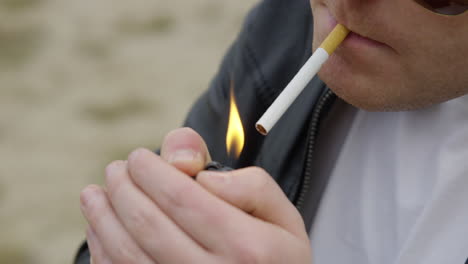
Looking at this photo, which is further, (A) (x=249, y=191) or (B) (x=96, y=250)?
(B) (x=96, y=250)

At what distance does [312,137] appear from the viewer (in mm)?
1343

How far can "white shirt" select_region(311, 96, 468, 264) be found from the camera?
1167 millimetres

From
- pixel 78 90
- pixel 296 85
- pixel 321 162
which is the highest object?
pixel 296 85

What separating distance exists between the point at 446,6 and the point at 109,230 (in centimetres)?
56

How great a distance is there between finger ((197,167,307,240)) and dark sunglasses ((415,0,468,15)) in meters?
0.38

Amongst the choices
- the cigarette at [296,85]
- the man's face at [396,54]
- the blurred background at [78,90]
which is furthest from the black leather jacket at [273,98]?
the blurred background at [78,90]

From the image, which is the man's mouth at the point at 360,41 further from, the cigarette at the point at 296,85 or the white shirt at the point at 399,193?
the white shirt at the point at 399,193

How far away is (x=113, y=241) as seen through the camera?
0.86 m

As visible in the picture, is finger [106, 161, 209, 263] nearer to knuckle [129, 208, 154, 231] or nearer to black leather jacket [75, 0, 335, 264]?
knuckle [129, 208, 154, 231]

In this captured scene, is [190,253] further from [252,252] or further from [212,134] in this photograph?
[212,134]

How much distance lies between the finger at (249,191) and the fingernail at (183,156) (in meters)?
0.02

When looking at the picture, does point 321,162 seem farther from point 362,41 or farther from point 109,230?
point 109,230

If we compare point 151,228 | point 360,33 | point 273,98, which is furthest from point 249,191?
point 273,98

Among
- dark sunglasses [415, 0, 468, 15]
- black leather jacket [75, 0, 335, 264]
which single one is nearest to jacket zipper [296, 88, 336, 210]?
black leather jacket [75, 0, 335, 264]
